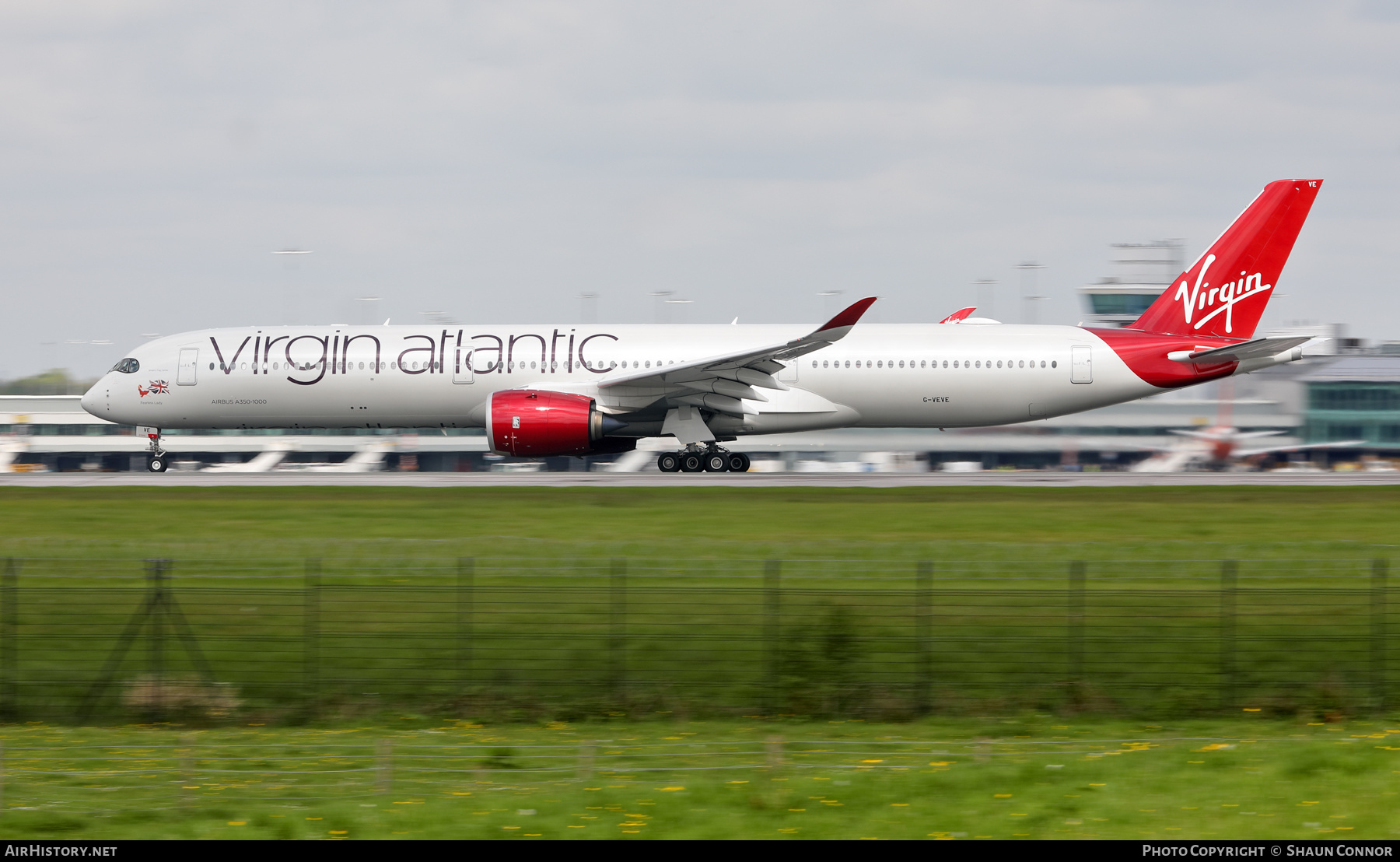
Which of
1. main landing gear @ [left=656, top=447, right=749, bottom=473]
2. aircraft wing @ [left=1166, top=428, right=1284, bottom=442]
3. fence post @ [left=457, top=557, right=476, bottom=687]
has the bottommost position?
fence post @ [left=457, top=557, right=476, bottom=687]

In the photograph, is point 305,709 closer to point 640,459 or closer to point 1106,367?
point 1106,367

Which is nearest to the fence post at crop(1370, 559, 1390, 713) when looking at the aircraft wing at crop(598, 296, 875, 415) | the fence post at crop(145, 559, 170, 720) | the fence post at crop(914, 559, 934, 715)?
the fence post at crop(914, 559, 934, 715)

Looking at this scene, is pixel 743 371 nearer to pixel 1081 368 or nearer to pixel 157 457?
pixel 1081 368

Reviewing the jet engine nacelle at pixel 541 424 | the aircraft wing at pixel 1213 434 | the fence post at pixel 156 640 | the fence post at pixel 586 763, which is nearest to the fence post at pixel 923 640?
the fence post at pixel 586 763

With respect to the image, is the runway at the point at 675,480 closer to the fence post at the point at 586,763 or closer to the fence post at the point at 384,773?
the fence post at the point at 586,763

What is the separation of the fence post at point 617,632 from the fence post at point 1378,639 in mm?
7926

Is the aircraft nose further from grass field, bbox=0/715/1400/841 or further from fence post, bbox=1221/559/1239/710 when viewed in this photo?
fence post, bbox=1221/559/1239/710

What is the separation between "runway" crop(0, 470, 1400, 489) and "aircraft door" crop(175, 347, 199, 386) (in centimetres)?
258

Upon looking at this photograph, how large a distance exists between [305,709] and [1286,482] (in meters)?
28.4

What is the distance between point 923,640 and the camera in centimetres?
1495

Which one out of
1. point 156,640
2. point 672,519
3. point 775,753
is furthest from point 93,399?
point 775,753

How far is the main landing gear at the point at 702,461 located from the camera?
35.8m

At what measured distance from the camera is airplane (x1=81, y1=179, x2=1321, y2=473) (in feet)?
115
